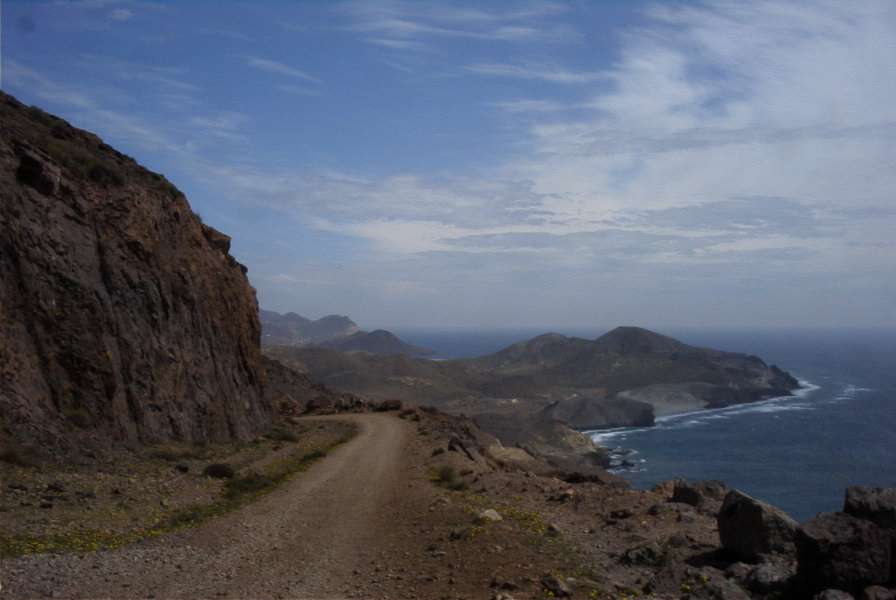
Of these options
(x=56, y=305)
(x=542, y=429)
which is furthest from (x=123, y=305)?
(x=542, y=429)

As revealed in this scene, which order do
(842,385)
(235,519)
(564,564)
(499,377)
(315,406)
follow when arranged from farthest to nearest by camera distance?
1. (499,377)
2. (842,385)
3. (315,406)
4. (235,519)
5. (564,564)

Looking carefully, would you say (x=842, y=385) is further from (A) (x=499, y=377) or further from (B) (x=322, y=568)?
(B) (x=322, y=568)

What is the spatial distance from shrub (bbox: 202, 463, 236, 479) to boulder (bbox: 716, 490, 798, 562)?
1340cm

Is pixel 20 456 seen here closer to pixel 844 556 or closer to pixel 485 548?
pixel 485 548

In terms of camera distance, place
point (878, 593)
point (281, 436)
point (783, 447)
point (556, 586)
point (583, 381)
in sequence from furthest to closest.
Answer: point (583, 381) → point (783, 447) → point (281, 436) → point (556, 586) → point (878, 593)

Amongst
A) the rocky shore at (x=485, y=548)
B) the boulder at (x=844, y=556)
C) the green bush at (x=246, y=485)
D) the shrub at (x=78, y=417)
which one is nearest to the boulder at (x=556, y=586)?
the rocky shore at (x=485, y=548)

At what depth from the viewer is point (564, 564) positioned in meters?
9.59

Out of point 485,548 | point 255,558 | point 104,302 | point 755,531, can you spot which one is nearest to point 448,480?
point 485,548

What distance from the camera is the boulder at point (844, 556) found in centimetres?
718

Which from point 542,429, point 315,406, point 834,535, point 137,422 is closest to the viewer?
point 834,535

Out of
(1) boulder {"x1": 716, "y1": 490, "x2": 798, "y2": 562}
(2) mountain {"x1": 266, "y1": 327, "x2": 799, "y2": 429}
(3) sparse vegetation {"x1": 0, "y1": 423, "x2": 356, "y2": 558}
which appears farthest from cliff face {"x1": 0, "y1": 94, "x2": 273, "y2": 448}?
(2) mountain {"x1": 266, "y1": 327, "x2": 799, "y2": 429}

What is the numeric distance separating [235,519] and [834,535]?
10.9 m

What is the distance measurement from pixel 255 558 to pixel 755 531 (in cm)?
→ 796

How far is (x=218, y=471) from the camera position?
17328 mm
